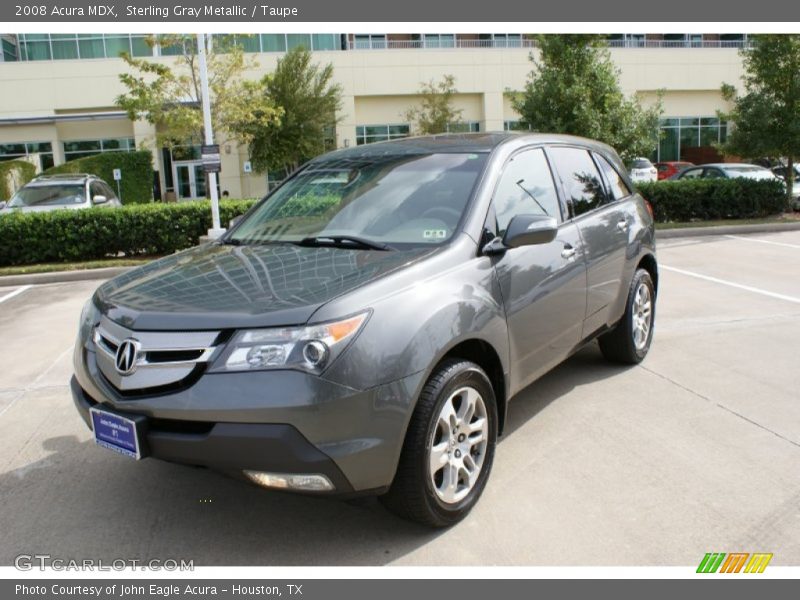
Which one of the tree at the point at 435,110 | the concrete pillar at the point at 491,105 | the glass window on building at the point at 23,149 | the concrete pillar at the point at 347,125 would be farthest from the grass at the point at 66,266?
the concrete pillar at the point at 491,105

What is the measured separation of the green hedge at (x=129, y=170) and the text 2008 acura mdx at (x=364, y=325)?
27.4 meters

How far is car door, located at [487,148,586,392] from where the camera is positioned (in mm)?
3719

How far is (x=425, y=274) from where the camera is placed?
317 cm

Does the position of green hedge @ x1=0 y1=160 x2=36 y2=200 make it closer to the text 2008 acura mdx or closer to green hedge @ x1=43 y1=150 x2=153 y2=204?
green hedge @ x1=43 y1=150 x2=153 y2=204

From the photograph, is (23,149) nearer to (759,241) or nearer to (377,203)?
(759,241)

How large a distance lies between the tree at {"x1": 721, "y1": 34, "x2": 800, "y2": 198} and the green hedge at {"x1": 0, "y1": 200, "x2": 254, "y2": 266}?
12.6 metres

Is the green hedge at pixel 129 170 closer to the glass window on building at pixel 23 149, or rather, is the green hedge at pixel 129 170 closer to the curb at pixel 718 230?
the glass window on building at pixel 23 149

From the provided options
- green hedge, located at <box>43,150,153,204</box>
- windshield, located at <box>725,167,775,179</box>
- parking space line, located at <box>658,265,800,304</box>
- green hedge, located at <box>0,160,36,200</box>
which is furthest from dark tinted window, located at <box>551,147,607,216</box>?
green hedge, located at <box>43,150,153,204</box>

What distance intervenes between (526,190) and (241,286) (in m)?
1.89

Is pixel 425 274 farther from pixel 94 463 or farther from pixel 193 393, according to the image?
pixel 94 463

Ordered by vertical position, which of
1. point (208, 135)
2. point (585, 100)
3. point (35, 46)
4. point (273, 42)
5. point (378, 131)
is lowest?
point (208, 135)

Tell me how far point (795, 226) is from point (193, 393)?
50.1 ft

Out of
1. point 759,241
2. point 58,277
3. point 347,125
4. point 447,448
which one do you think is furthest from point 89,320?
point 347,125

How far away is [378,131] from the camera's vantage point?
119ft
